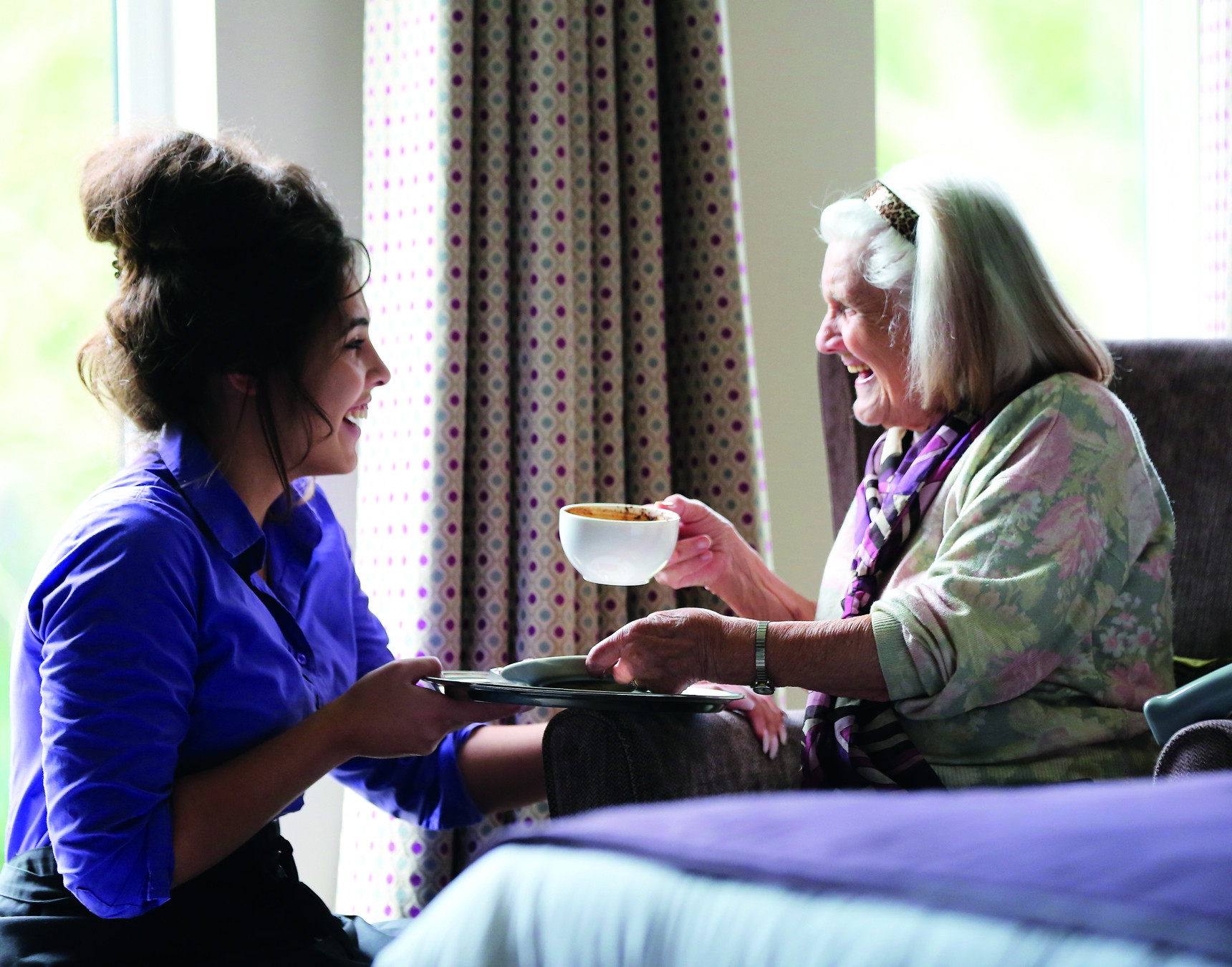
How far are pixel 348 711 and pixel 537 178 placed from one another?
106 cm

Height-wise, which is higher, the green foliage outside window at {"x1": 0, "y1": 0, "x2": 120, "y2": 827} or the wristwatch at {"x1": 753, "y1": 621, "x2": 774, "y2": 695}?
the green foliage outside window at {"x1": 0, "y1": 0, "x2": 120, "y2": 827}

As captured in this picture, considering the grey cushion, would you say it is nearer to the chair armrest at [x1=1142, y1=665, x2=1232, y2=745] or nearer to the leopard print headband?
the chair armrest at [x1=1142, y1=665, x2=1232, y2=745]

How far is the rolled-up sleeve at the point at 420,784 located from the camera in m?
1.43

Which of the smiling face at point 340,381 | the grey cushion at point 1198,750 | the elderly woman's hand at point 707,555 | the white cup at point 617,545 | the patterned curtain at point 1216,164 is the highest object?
the patterned curtain at point 1216,164

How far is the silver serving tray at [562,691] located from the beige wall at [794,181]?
1.33 meters

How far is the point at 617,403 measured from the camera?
201 cm

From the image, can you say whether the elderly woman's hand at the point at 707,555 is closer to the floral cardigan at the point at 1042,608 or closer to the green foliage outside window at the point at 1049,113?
the floral cardigan at the point at 1042,608

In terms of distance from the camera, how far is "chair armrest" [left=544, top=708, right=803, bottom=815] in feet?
3.84

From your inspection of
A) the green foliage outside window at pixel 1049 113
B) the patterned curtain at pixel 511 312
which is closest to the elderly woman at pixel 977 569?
the patterned curtain at pixel 511 312

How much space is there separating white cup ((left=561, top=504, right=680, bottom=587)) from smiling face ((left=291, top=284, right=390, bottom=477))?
0.28m

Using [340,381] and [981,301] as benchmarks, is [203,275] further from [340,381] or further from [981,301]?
[981,301]

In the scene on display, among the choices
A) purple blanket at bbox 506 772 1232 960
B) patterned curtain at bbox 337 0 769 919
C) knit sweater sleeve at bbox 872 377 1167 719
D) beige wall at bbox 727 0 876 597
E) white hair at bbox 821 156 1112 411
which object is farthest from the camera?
beige wall at bbox 727 0 876 597

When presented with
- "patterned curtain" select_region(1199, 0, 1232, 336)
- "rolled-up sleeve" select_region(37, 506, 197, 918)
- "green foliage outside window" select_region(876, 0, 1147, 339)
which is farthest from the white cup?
"patterned curtain" select_region(1199, 0, 1232, 336)

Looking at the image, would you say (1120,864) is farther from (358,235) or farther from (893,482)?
(358,235)
